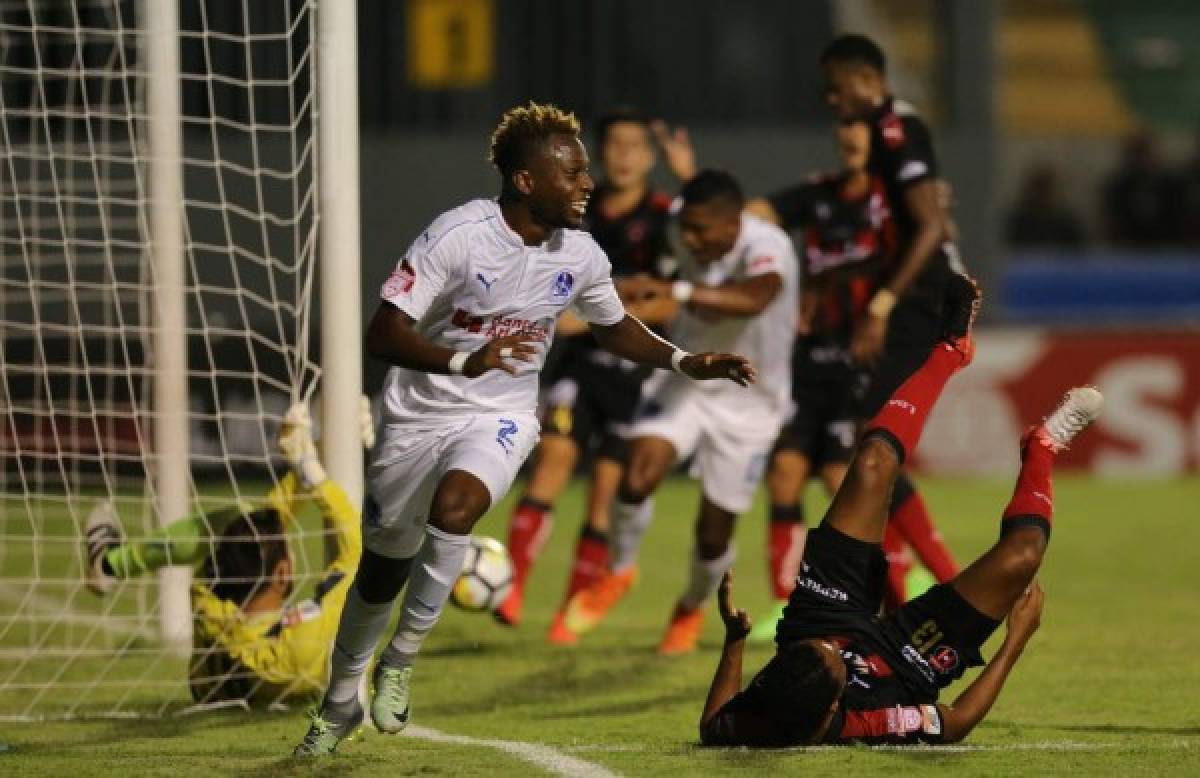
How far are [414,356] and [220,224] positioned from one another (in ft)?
17.1

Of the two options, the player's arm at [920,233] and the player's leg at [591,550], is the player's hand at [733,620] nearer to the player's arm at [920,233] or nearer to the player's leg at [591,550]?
the player's arm at [920,233]

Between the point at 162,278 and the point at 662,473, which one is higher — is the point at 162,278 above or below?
above

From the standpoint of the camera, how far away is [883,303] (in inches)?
337

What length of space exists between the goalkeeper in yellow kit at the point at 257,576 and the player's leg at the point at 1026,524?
7.55ft

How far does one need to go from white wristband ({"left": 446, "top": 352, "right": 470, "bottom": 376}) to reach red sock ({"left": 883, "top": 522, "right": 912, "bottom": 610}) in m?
3.23

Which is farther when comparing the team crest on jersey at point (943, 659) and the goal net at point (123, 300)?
the goal net at point (123, 300)

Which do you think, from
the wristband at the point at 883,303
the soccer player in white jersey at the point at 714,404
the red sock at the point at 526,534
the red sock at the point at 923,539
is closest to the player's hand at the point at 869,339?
the wristband at the point at 883,303

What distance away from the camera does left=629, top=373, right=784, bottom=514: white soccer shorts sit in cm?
931

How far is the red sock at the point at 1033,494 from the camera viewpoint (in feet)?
21.6

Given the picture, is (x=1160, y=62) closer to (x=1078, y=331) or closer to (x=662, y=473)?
(x=1078, y=331)

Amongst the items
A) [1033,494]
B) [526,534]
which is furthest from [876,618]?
[526,534]

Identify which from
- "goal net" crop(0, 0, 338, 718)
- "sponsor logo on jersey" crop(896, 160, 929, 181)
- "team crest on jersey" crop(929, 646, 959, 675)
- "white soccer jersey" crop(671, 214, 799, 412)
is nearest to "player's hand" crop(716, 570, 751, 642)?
"team crest on jersey" crop(929, 646, 959, 675)

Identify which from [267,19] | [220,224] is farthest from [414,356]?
[220,224]

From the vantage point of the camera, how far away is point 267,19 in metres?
8.77
